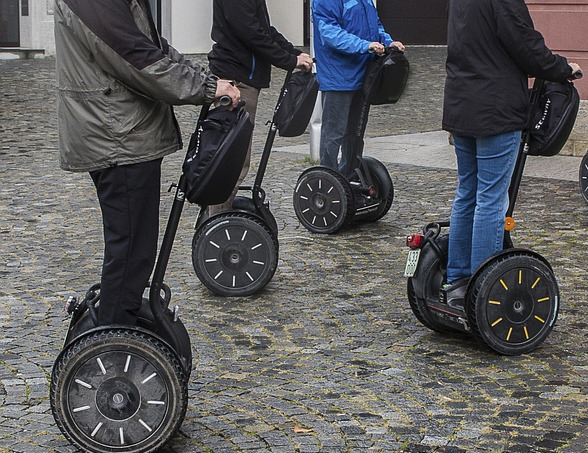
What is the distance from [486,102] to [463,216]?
1.98 feet

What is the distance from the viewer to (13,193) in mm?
10125

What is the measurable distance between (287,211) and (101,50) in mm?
5076

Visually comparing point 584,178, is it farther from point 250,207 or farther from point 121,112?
point 121,112

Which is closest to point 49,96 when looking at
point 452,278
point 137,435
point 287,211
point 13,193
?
point 13,193

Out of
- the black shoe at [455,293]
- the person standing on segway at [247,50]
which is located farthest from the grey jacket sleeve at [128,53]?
the person standing on segway at [247,50]

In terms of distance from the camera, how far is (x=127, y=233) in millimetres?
4391

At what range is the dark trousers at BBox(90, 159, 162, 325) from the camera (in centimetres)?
437

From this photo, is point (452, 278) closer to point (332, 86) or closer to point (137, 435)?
point (137, 435)

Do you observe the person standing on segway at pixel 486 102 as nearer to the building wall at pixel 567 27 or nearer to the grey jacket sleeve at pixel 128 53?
the grey jacket sleeve at pixel 128 53

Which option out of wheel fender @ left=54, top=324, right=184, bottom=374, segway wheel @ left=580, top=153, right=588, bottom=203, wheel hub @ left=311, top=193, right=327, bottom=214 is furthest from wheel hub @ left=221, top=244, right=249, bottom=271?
segway wheel @ left=580, top=153, right=588, bottom=203

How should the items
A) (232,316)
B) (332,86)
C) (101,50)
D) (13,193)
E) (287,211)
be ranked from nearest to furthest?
(101,50) → (232,316) → (332,86) → (287,211) → (13,193)

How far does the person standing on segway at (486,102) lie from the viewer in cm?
546

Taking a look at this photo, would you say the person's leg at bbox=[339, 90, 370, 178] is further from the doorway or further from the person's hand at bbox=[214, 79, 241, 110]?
the doorway

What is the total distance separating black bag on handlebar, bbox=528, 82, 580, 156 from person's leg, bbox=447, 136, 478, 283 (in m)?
0.30
